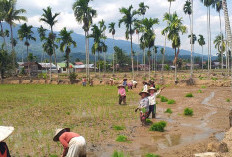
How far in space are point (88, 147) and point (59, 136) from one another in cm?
211

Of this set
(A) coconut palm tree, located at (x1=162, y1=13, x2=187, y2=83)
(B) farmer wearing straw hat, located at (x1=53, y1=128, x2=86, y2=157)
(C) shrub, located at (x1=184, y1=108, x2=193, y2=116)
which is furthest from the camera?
(A) coconut palm tree, located at (x1=162, y1=13, x2=187, y2=83)

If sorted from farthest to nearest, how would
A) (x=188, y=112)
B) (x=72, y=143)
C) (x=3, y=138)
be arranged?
(x=188, y=112), (x=72, y=143), (x=3, y=138)

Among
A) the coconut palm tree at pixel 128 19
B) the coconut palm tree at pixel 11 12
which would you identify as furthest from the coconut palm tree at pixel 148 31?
the coconut palm tree at pixel 11 12

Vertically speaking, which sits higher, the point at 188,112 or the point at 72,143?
the point at 72,143

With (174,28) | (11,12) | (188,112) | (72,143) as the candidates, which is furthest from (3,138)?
(11,12)

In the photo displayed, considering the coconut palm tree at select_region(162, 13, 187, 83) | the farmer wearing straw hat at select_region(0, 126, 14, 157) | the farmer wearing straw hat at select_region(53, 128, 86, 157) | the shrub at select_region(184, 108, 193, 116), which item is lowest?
the shrub at select_region(184, 108, 193, 116)

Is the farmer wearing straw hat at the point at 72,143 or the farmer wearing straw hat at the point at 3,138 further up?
the farmer wearing straw hat at the point at 3,138

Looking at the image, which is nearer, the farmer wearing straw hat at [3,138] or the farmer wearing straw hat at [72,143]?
the farmer wearing straw hat at [3,138]

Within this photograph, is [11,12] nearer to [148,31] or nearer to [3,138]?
[148,31]

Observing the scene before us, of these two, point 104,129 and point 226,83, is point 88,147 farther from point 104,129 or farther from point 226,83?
point 226,83

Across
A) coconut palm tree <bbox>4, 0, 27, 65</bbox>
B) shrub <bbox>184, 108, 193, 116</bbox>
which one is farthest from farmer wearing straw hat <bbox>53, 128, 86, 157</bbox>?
coconut palm tree <bbox>4, 0, 27, 65</bbox>

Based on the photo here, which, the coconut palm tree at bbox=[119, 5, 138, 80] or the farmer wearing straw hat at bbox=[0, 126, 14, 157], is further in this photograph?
the coconut palm tree at bbox=[119, 5, 138, 80]

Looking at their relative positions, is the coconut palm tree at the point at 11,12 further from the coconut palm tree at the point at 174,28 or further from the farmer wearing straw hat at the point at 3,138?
the farmer wearing straw hat at the point at 3,138

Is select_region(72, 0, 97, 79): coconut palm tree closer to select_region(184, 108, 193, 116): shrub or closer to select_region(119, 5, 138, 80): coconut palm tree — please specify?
select_region(119, 5, 138, 80): coconut palm tree
